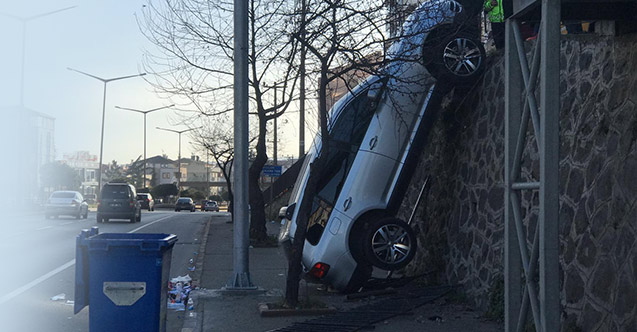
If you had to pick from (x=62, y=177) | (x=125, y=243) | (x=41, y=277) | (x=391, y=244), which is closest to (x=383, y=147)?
(x=391, y=244)

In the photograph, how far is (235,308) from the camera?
10.2m

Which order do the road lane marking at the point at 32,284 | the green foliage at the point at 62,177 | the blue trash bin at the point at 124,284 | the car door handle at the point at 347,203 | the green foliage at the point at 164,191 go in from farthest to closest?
1. the green foliage at the point at 164,191
2. the green foliage at the point at 62,177
3. the road lane marking at the point at 32,284
4. the car door handle at the point at 347,203
5. the blue trash bin at the point at 124,284

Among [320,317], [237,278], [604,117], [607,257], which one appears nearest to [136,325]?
[320,317]

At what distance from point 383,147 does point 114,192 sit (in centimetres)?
2629

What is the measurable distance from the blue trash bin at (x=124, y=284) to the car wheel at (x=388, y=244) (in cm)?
406

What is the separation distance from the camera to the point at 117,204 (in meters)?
34.2

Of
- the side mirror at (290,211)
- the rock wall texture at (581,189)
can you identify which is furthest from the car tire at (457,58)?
the side mirror at (290,211)

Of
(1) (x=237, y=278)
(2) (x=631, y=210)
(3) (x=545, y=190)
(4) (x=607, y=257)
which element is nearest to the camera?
(3) (x=545, y=190)

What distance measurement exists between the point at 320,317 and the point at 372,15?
4.62 m

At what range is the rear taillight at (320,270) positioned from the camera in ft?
32.7

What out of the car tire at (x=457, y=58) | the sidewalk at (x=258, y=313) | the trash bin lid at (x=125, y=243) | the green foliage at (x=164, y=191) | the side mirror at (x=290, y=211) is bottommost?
the sidewalk at (x=258, y=313)

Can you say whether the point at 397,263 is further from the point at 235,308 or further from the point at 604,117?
the point at 604,117

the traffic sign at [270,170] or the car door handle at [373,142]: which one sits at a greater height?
the traffic sign at [270,170]

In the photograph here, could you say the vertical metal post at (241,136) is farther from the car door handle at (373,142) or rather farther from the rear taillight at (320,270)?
the car door handle at (373,142)
